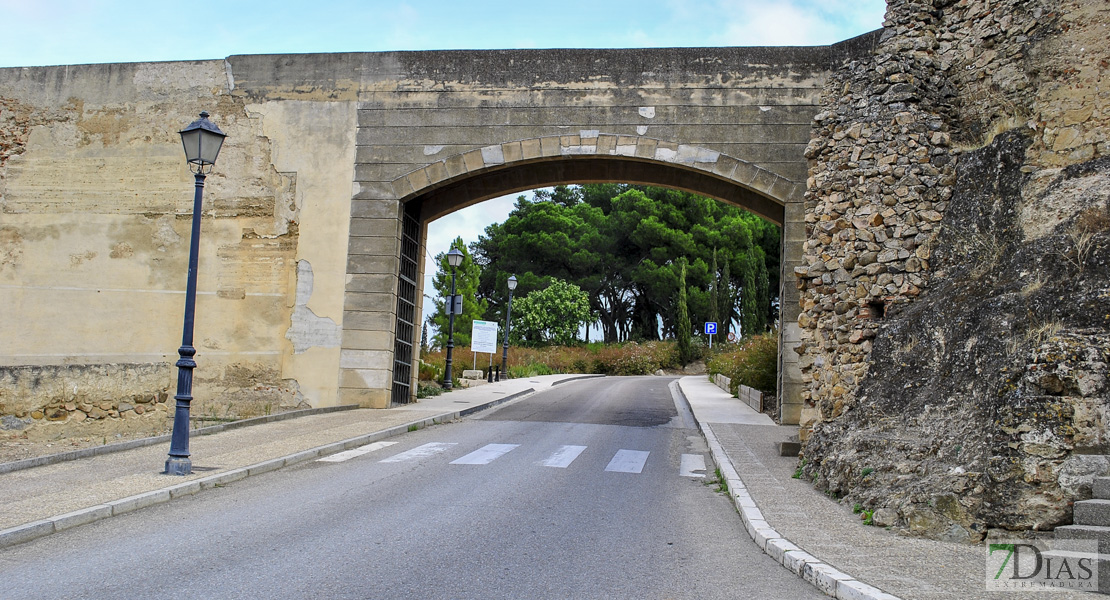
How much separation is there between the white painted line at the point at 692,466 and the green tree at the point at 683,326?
110ft

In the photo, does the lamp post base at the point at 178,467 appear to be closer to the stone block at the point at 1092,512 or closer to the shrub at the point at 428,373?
the stone block at the point at 1092,512

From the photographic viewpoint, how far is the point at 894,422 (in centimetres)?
775

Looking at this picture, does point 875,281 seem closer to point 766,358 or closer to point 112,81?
point 766,358

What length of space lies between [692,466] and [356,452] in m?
4.53

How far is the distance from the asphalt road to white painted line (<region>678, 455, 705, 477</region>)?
8 centimetres

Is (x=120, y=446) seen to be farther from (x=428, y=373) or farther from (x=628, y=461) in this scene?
(x=428, y=373)

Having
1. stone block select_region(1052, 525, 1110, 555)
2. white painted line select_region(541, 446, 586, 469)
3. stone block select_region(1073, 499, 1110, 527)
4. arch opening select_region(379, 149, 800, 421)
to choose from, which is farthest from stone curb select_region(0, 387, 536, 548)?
stone block select_region(1073, 499, 1110, 527)

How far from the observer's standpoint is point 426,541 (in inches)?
245

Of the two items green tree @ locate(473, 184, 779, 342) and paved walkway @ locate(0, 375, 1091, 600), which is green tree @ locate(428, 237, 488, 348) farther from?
paved walkway @ locate(0, 375, 1091, 600)

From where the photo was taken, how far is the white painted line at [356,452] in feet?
35.3

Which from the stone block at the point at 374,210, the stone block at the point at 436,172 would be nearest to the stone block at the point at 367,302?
the stone block at the point at 374,210

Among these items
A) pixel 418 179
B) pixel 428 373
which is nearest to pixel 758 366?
pixel 418 179

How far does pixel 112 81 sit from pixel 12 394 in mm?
8060

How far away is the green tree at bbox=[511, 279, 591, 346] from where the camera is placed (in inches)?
1880
